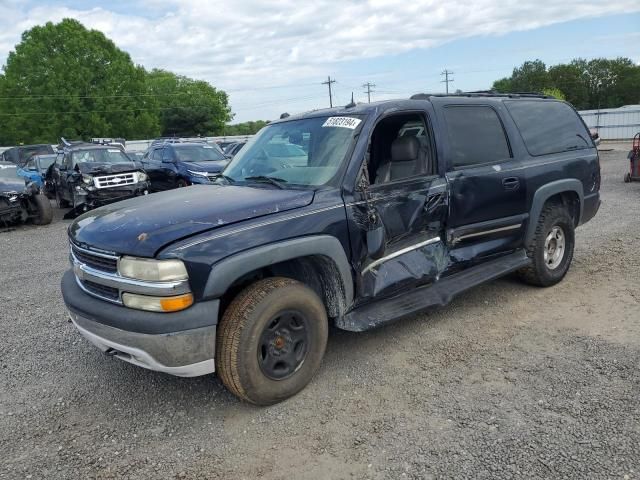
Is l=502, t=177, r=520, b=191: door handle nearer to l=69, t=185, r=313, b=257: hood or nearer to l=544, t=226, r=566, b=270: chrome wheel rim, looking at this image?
l=544, t=226, r=566, b=270: chrome wheel rim

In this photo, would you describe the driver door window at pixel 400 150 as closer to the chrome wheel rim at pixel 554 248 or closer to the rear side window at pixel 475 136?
the rear side window at pixel 475 136

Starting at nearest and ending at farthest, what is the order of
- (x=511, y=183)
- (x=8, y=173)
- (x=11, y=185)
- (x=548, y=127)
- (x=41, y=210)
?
(x=511, y=183), (x=548, y=127), (x=11, y=185), (x=41, y=210), (x=8, y=173)

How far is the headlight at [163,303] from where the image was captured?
297cm

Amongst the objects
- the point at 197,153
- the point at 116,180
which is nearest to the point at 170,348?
the point at 116,180

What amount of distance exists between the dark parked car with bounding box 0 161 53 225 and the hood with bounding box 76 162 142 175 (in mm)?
1194

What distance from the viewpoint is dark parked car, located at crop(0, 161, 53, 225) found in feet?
36.4

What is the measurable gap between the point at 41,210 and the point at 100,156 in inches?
99.7

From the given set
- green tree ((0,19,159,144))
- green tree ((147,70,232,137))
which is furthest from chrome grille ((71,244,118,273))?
green tree ((147,70,232,137))

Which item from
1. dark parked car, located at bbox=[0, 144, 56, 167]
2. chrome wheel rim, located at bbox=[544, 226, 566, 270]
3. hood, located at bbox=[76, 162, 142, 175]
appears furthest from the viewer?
dark parked car, located at bbox=[0, 144, 56, 167]

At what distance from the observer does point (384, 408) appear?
131 inches

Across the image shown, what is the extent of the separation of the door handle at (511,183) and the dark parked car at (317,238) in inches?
0.7

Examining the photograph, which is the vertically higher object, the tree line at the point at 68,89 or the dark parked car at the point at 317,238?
the tree line at the point at 68,89

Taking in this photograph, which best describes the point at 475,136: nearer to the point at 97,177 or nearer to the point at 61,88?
the point at 97,177

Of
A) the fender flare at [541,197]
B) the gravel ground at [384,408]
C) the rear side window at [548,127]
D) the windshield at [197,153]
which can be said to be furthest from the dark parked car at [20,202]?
the fender flare at [541,197]
